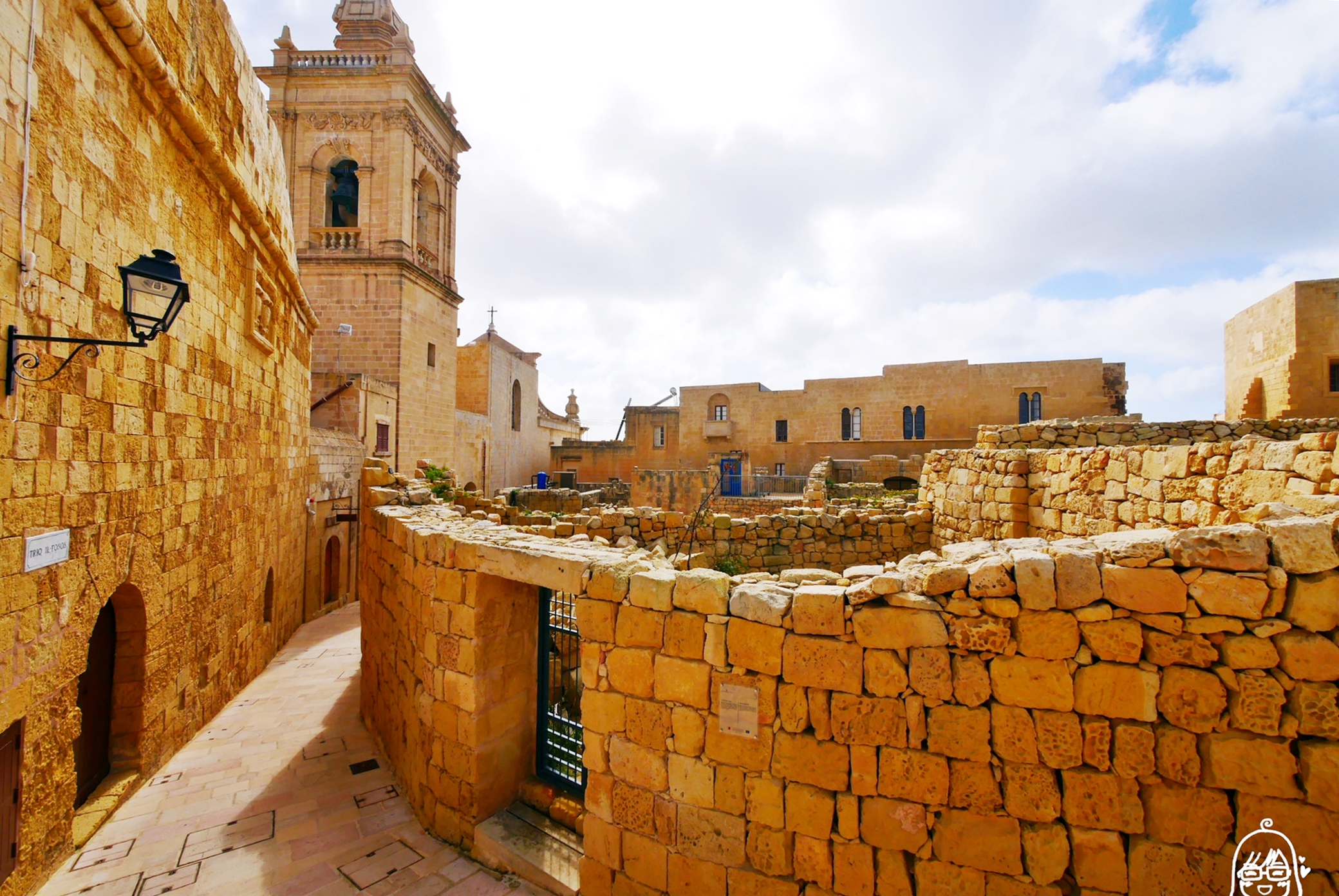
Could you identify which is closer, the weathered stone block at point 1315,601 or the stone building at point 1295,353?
the weathered stone block at point 1315,601

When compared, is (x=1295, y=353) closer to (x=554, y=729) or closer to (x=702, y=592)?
(x=702, y=592)

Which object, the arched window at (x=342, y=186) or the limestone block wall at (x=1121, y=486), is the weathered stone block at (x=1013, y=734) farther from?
the arched window at (x=342, y=186)

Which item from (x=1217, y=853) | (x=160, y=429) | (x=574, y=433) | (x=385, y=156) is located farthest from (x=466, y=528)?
(x=574, y=433)

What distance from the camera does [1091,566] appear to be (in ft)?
8.16

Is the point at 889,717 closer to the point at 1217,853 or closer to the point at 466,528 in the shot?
the point at 1217,853

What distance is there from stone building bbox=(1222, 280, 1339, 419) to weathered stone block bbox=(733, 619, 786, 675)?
2014 cm

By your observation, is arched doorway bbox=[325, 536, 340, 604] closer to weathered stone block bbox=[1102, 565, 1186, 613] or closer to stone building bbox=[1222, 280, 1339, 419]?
weathered stone block bbox=[1102, 565, 1186, 613]

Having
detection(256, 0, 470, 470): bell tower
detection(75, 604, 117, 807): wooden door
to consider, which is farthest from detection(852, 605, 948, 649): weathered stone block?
detection(256, 0, 470, 470): bell tower

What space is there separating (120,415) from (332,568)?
9822 mm

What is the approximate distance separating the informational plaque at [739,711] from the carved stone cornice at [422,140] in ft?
69.3

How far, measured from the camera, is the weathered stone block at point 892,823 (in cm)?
268

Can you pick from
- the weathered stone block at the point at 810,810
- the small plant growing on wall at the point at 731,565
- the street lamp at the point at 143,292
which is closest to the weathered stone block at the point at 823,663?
the weathered stone block at the point at 810,810

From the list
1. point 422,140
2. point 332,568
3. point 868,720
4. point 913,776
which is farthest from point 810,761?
point 422,140

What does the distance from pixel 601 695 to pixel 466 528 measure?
216cm
